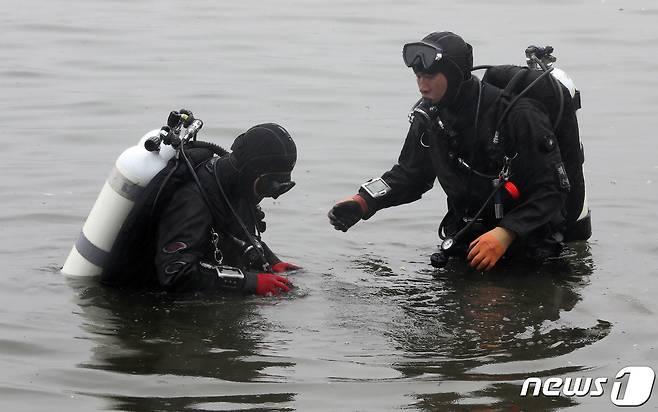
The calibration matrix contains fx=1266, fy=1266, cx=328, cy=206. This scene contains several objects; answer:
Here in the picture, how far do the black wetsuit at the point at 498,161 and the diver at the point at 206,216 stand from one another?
2.97 feet

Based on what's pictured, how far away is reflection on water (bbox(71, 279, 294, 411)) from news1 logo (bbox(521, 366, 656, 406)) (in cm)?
99

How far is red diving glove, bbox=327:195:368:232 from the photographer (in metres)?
6.74

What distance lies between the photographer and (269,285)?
605 cm

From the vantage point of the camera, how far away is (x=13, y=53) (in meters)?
12.9

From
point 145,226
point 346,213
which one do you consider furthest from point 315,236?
point 145,226

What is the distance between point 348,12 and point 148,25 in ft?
8.24

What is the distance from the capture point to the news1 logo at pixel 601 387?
15.9 feet

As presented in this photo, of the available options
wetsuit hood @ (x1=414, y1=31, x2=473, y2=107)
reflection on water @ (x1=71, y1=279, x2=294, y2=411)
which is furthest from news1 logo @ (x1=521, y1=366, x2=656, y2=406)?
wetsuit hood @ (x1=414, y1=31, x2=473, y2=107)

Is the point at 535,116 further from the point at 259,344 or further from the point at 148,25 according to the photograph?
the point at 148,25

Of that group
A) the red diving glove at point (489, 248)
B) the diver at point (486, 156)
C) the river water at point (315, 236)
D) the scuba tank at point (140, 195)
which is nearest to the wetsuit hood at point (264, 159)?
the scuba tank at point (140, 195)

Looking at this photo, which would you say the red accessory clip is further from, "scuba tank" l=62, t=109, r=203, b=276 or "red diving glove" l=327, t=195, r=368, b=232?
"scuba tank" l=62, t=109, r=203, b=276

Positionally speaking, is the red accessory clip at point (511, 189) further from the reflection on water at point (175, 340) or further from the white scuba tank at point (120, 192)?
the white scuba tank at point (120, 192)

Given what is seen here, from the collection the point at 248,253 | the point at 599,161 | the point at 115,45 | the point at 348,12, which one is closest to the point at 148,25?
the point at 115,45

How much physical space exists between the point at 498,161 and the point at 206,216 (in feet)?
4.91
